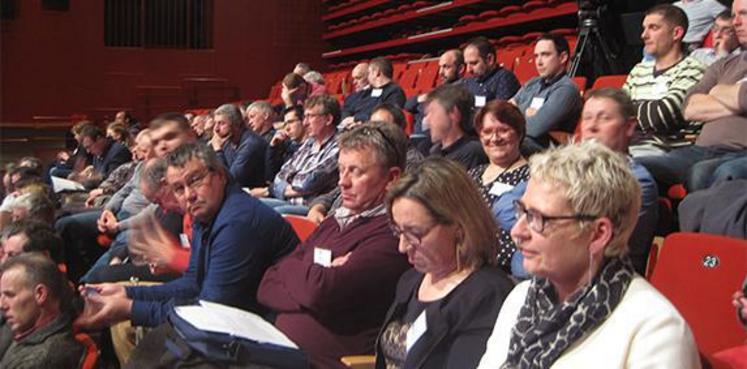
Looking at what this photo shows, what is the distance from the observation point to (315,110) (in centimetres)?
421

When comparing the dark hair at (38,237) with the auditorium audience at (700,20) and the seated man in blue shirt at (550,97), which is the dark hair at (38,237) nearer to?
the seated man in blue shirt at (550,97)

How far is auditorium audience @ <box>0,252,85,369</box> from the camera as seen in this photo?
8.61 feet

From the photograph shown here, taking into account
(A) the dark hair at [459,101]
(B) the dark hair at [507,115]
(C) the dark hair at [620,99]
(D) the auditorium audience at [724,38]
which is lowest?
(A) the dark hair at [459,101]

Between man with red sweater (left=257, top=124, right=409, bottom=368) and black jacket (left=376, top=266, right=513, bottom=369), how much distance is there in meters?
0.41

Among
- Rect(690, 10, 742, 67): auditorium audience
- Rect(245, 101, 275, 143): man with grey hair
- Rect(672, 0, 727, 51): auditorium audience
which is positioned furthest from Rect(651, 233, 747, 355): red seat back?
Rect(245, 101, 275, 143): man with grey hair

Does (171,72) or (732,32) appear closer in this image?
(732,32)

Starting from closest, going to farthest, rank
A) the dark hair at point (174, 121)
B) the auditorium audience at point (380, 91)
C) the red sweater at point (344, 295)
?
the red sweater at point (344, 295)
the dark hair at point (174, 121)
the auditorium audience at point (380, 91)

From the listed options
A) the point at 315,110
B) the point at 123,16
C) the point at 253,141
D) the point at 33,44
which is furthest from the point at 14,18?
the point at 315,110

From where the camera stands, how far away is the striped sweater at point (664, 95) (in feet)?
10.9

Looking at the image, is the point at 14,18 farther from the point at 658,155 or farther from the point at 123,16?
the point at 658,155

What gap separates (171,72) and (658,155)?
944 cm

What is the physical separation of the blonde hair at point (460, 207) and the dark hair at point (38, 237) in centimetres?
203

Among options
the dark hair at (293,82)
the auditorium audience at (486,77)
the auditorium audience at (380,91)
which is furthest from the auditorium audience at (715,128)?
the dark hair at (293,82)

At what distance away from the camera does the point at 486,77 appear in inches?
205
